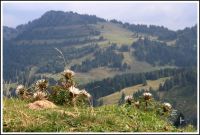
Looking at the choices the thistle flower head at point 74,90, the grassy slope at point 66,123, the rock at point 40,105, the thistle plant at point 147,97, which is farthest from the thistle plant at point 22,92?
the thistle plant at point 147,97

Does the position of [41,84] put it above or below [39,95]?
above

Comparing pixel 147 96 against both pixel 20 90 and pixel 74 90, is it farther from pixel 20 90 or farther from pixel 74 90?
pixel 20 90

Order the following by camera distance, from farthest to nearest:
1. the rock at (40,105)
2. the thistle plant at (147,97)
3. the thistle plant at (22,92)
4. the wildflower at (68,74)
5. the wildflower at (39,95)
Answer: the thistle plant at (22,92) → the thistle plant at (147,97) → the wildflower at (68,74) → the wildflower at (39,95) → the rock at (40,105)

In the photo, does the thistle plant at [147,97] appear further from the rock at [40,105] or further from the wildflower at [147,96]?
the rock at [40,105]

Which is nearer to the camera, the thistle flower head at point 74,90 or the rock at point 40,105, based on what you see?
the rock at point 40,105

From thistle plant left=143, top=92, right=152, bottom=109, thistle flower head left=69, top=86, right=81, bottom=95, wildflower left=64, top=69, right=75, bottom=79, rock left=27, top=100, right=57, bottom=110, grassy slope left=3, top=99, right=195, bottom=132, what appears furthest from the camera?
thistle plant left=143, top=92, right=152, bottom=109

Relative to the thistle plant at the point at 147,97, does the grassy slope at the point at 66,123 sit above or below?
above

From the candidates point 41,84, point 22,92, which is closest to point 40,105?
point 41,84

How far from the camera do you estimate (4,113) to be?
7367 mm

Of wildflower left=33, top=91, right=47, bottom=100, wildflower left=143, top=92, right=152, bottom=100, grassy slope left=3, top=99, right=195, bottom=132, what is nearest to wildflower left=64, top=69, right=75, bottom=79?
wildflower left=33, top=91, right=47, bottom=100

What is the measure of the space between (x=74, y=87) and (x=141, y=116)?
1.69 meters

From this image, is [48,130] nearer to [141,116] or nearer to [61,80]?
[141,116]

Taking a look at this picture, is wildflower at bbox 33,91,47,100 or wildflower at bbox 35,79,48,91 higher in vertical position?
wildflower at bbox 35,79,48,91

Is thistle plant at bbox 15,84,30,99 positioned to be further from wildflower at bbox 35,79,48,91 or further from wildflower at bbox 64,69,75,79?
wildflower at bbox 64,69,75,79
